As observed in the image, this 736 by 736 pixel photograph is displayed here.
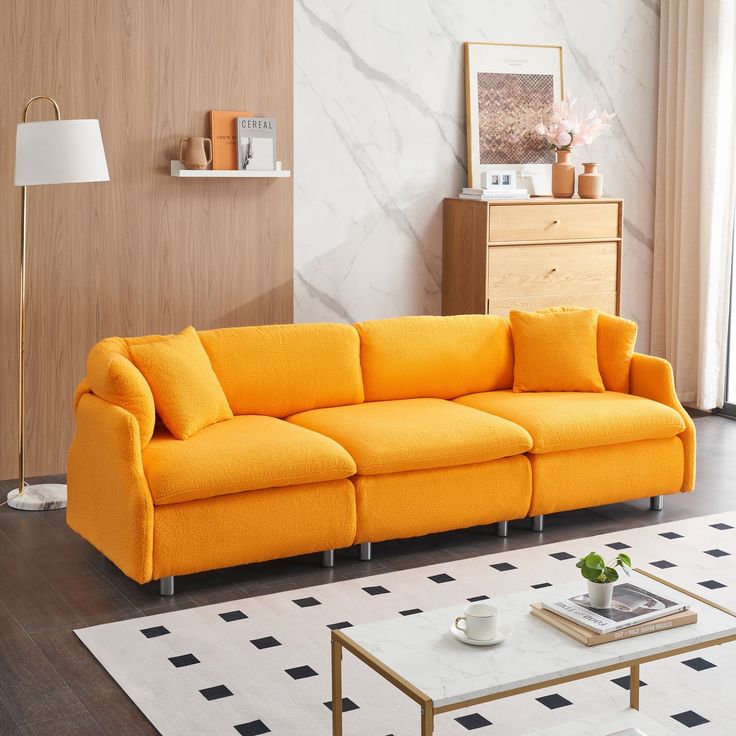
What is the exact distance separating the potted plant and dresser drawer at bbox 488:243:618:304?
3.11 metres

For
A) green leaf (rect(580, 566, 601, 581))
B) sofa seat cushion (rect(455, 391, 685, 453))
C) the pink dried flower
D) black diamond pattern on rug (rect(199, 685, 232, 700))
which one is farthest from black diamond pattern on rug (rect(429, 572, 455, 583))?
the pink dried flower

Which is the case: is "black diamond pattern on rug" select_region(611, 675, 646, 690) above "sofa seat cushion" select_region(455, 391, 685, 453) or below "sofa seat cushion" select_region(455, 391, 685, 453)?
below

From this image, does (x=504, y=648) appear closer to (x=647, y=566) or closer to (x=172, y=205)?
(x=647, y=566)

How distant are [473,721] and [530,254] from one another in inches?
128

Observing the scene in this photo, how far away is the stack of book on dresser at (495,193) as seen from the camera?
5793 millimetres

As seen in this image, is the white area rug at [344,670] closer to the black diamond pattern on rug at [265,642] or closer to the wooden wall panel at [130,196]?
the black diamond pattern on rug at [265,642]

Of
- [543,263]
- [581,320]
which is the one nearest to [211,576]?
[581,320]

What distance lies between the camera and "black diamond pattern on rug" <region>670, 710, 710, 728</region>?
115 inches

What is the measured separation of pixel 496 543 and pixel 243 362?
46.4 inches

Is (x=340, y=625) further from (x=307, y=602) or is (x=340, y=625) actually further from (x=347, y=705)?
(x=347, y=705)

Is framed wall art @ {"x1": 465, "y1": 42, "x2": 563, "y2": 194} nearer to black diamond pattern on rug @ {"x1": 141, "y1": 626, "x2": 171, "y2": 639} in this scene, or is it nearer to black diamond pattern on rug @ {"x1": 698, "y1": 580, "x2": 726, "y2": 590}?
black diamond pattern on rug @ {"x1": 698, "y1": 580, "x2": 726, "y2": 590}

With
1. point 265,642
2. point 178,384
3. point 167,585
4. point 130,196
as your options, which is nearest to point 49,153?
point 130,196

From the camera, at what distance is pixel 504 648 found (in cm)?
259

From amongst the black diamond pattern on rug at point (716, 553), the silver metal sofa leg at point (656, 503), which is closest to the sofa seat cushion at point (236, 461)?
the black diamond pattern on rug at point (716, 553)
